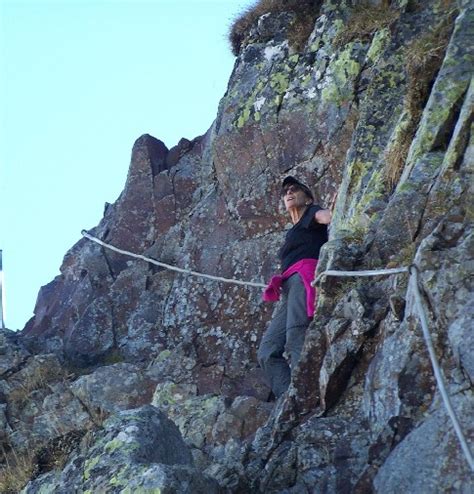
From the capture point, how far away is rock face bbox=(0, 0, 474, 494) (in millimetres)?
8008

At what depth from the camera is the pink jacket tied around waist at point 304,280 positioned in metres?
11.0

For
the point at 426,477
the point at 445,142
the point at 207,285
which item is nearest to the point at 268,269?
the point at 207,285

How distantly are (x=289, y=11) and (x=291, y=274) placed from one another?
283 inches

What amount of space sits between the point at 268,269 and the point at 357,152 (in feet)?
10.5

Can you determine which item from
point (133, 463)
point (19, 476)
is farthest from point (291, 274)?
point (133, 463)

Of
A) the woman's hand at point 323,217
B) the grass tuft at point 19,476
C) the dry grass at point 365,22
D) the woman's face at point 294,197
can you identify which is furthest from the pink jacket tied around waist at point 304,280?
the dry grass at point 365,22

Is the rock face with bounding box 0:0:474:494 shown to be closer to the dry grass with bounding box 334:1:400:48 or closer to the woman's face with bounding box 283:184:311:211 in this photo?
the dry grass with bounding box 334:1:400:48

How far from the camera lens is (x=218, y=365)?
14.6 meters

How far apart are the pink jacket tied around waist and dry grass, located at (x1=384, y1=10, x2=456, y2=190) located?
1327mm

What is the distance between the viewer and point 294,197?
39.2ft

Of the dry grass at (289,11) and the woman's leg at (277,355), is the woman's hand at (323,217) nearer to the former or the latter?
the woman's leg at (277,355)

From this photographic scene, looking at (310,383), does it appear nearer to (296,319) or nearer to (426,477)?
(296,319)

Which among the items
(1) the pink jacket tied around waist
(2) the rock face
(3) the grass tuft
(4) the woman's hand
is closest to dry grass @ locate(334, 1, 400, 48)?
(2) the rock face

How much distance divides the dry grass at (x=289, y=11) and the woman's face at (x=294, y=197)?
5.23 meters
